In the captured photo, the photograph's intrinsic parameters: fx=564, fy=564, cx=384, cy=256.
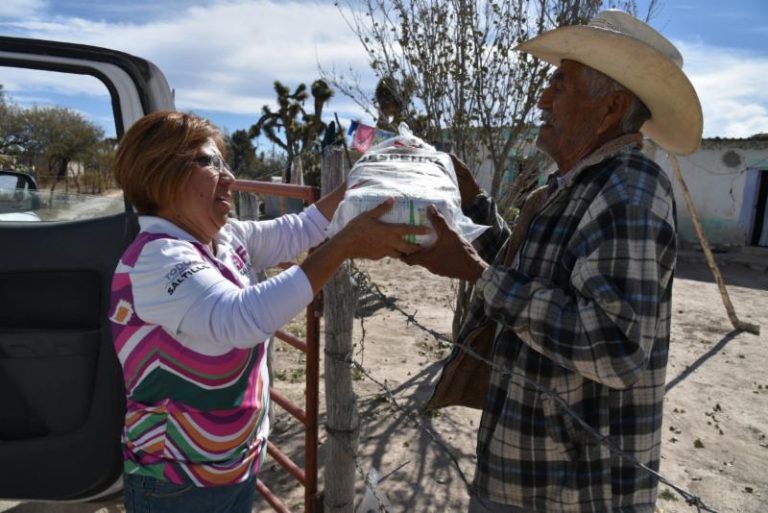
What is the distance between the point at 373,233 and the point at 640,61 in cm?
79

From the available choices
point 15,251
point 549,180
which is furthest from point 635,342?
point 15,251

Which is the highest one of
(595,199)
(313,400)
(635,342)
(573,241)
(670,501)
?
(595,199)

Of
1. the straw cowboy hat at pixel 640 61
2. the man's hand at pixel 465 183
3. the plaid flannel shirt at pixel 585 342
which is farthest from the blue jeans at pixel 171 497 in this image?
the straw cowboy hat at pixel 640 61

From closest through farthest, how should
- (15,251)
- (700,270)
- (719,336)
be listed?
(15,251) → (719,336) → (700,270)

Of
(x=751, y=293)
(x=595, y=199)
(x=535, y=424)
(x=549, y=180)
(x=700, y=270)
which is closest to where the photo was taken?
(x=595, y=199)

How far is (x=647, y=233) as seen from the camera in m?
1.23

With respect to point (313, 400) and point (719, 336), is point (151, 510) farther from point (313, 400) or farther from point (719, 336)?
point (719, 336)

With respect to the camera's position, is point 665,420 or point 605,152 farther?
point 665,420

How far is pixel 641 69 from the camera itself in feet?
4.66

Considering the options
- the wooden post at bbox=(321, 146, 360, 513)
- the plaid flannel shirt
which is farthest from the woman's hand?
the wooden post at bbox=(321, 146, 360, 513)

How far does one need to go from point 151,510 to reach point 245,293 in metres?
0.70

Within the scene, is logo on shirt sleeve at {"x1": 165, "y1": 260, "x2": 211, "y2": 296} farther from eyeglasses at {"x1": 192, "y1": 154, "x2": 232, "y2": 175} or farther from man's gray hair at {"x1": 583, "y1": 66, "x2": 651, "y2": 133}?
man's gray hair at {"x1": 583, "y1": 66, "x2": 651, "y2": 133}

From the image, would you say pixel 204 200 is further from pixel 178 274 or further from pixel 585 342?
pixel 585 342

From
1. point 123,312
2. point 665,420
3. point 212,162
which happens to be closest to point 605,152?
point 212,162
